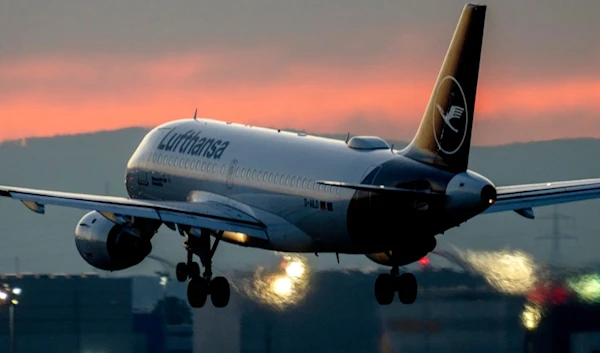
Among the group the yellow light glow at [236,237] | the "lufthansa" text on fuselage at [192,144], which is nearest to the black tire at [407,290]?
the yellow light glow at [236,237]

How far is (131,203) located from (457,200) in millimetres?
12782

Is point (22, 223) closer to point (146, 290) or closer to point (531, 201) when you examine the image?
point (146, 290)

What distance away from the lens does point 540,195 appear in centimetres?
8644

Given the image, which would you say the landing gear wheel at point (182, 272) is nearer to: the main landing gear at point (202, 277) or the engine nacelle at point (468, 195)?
the main landing gear at point (202, 277)

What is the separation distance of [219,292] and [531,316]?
454 inches

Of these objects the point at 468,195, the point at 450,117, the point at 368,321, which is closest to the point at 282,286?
the point at 368,321

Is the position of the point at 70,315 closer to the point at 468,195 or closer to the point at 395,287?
the point at 395,287

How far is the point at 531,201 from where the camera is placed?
283 ft

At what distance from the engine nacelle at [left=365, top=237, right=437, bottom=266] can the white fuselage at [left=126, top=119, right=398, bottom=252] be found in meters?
2.21

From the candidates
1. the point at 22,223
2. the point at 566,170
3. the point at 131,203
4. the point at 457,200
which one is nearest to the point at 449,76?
the point at 457,200

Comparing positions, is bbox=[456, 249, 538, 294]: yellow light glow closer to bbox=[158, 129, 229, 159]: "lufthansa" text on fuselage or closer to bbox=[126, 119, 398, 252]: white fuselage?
bbox=[126, 119, 398, 252]: white fuselage

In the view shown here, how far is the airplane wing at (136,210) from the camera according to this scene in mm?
84938

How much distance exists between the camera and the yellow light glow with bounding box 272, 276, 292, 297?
95.1 m

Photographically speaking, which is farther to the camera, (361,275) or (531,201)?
(361,275)
